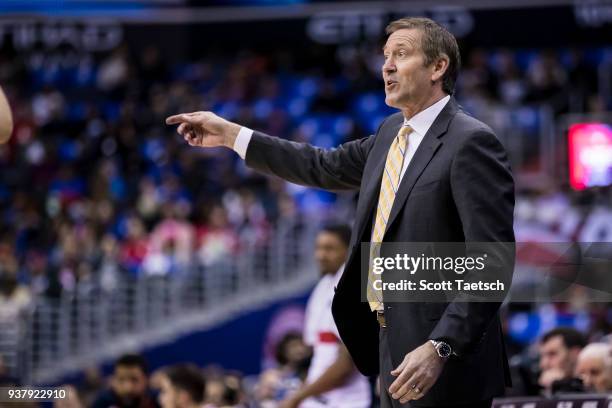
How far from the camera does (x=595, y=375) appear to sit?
5.64 m

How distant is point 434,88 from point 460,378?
3.11 ft

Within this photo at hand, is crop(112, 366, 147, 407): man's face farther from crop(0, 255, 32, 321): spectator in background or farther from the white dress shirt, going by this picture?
crop(0, 255, 32, 321): spectator in background

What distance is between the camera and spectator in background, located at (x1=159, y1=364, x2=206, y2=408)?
636 cm

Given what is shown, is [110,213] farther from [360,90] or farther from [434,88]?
[434,88]

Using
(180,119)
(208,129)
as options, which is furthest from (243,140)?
(180,119)

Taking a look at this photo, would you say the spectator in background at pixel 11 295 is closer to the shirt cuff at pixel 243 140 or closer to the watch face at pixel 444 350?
the shirt cuff at pixel 243 140

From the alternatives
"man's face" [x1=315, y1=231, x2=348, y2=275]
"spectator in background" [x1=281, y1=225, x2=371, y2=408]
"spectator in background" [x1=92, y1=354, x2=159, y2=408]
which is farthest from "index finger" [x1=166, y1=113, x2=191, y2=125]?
"spectator in background" [x1=92, y1=354, x2=159, y2=408]

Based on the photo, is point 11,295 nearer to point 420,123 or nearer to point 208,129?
point 208,129

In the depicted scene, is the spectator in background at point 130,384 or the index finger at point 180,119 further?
the spectator in background at point 130,384

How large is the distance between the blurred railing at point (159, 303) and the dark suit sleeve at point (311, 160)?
9.11 meters

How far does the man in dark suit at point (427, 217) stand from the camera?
335 cm

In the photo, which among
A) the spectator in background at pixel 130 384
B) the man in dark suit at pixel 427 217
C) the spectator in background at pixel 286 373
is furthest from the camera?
the spectator in background at pixel 286 373

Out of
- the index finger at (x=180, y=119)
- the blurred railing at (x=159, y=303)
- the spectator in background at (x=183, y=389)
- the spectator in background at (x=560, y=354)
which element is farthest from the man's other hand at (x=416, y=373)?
the blurred railing at (x=159, y=303)

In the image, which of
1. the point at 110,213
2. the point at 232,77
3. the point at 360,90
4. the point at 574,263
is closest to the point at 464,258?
the point at 574,263
